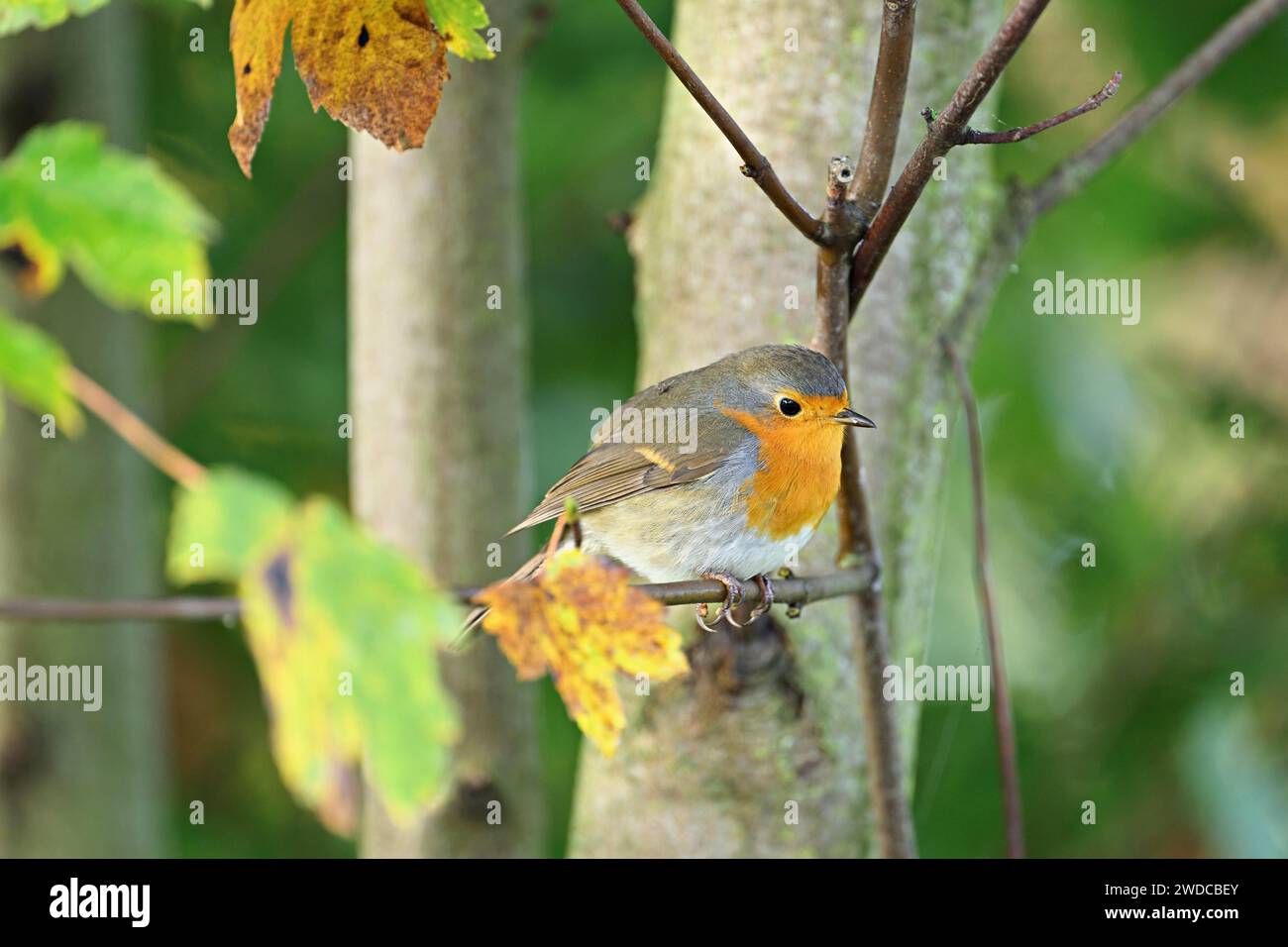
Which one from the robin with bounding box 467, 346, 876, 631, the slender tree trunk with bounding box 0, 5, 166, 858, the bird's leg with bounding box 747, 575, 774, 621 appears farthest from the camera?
the slender tree trunk with bounding box 0, 5, 166, 858

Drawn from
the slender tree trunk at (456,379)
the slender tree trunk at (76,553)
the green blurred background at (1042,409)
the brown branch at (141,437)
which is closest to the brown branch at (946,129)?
the brown branch at (141,437)

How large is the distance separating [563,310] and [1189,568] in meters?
2.23

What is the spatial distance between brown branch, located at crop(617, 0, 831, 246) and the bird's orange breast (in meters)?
1.23

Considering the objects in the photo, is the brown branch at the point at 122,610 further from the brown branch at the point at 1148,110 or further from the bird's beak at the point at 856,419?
the brown branch at the point at 1148,110

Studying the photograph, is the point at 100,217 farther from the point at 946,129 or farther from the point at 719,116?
the point at 946,129

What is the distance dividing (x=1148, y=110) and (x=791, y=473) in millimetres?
1094

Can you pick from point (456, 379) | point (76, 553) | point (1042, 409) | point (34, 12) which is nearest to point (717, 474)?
point (456, 379)

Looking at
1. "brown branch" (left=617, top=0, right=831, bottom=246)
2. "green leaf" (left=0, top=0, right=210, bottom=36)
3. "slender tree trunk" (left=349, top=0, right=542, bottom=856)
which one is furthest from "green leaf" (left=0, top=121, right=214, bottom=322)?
"slender tree trunk" (left=349, top=0, right=542, bottom=856)

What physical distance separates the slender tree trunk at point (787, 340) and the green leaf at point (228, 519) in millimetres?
1806

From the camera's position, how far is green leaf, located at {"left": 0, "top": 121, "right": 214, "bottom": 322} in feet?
4.08

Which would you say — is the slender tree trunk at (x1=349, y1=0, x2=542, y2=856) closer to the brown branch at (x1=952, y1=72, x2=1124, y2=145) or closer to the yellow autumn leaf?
the yellow autumn leaf

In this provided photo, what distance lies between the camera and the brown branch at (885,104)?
1.67 metres

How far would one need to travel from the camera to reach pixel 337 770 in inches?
39.0
